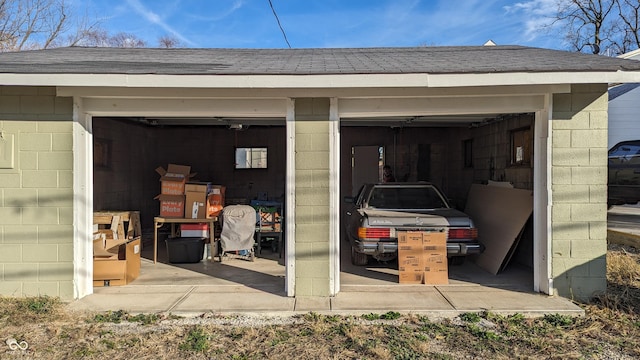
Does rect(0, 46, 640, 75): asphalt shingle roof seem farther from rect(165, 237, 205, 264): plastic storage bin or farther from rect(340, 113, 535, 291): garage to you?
rect(165, 237, 205, 264): plastic storage bin

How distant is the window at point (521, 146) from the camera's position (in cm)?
695

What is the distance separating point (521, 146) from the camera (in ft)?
23.7

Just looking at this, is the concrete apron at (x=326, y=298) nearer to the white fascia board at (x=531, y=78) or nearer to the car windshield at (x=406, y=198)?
the car windshield at (x=406, y=198)

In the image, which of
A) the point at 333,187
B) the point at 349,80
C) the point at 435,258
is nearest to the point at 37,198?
the point at 333,187

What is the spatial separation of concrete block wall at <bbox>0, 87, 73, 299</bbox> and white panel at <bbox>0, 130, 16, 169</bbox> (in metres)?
0.02

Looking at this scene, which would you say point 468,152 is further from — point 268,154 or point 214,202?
point 214,202

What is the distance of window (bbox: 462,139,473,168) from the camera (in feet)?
32.2

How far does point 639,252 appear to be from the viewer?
7172 mm

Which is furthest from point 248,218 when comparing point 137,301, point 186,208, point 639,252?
point 639,252

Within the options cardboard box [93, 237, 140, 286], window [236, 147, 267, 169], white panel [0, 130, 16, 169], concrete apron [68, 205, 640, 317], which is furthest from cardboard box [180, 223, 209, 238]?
window [236, 147, 267, 169]

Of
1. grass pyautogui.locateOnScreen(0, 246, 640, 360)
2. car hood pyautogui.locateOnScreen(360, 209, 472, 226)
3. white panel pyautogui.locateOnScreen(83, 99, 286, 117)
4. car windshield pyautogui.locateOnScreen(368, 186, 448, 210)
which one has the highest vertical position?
white panel pyautogui.locateOnScreen(83, 99, 286, 117)

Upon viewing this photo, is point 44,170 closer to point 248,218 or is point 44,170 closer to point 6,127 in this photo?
point 6,127

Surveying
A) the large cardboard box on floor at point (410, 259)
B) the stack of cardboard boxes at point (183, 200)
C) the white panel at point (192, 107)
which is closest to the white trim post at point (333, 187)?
the white panel at point (192, 107)

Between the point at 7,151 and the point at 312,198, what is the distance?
153 inches
